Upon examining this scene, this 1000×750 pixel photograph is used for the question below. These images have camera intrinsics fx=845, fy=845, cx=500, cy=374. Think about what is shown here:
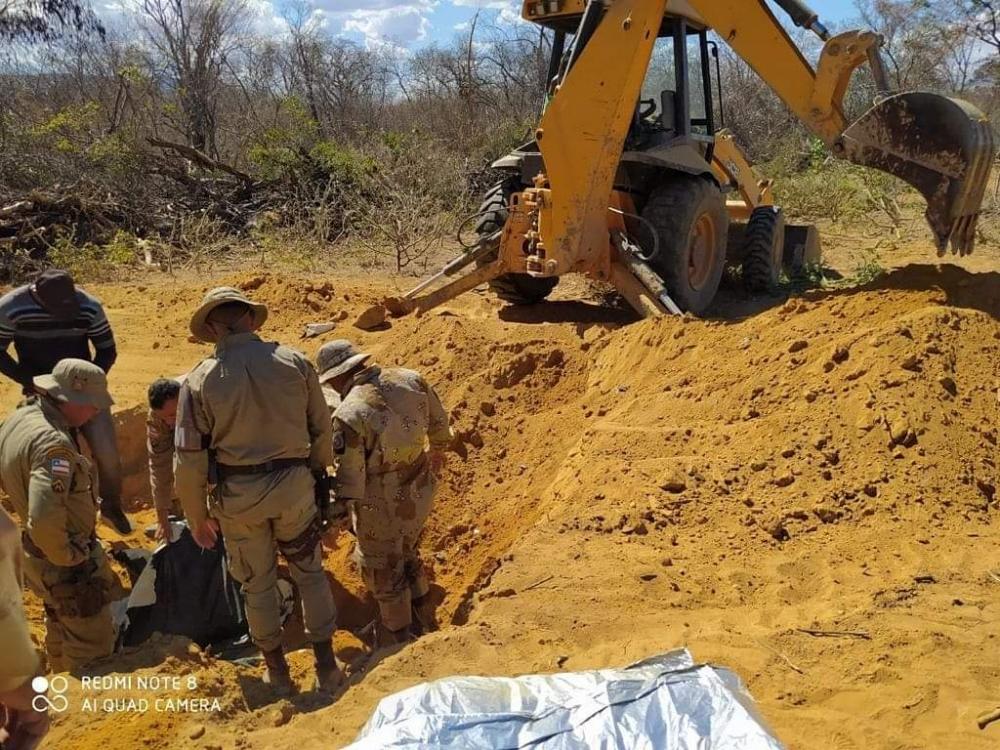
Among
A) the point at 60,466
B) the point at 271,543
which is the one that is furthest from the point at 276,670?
the point at 60,466

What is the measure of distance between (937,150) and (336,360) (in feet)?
14.6

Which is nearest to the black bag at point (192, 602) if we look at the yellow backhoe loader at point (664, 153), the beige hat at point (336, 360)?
the beige hat at point (336, 360)

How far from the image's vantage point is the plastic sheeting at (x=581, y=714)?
2.34 meters

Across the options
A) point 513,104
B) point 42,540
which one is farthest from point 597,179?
point 513,104

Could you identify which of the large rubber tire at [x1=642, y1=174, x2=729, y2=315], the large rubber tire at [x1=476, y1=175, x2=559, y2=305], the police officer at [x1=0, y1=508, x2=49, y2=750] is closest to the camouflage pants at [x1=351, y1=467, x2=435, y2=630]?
the police officer at [x1=0, y1=508, x2=49, y2=750]

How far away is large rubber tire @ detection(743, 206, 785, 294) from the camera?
7.94 meters

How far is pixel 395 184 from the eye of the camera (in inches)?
507

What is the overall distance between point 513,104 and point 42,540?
19.7m

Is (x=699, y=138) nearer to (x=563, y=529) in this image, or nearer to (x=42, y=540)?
(x=563, y=529)

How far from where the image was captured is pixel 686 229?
23.3 feet

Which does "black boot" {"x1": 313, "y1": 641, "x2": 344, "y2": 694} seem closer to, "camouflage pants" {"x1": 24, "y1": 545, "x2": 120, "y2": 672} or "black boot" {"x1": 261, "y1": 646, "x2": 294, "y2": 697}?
"black boot" {"x1": 261, "y1": 646, "x2": 294, "y2": 697}

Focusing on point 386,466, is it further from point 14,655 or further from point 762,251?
point 762,251

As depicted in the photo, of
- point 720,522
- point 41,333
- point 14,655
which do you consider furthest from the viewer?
point 41,333

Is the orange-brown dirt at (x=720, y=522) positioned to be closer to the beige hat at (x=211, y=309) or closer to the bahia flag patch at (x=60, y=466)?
the bahia flag patch at (x=60, y=466)
